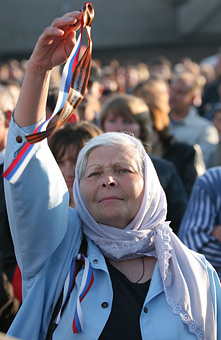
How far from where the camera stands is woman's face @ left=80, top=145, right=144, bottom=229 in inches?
91.4

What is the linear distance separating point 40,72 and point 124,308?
916mm

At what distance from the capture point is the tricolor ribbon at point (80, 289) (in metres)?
2.12

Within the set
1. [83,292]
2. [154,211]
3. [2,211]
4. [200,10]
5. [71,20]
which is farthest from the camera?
[200,10]

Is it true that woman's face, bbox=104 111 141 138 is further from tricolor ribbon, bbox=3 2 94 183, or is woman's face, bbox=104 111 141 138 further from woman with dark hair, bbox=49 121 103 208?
tricolor ribbon, bbox=3 2 94 183

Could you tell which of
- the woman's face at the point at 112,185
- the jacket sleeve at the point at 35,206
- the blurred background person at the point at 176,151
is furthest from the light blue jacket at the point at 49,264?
the blurred background person at the point at 176,151

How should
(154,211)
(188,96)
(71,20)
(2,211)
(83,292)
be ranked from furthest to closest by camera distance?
(188,96) → (2,211) → (154,211) → (83,292) → (71,20)

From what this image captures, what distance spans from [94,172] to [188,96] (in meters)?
4.19

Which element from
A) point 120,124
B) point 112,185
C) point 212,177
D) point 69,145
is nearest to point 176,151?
point 120,124

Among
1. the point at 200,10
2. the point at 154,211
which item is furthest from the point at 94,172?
the point at 200,10

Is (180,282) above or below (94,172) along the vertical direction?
below

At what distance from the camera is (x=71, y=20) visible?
6.73ft

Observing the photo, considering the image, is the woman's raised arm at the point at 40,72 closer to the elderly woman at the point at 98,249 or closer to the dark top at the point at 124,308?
the elderly woman at the point at 98,249

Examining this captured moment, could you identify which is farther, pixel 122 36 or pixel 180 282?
pixel 122 36

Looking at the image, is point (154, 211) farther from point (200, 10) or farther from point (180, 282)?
point (200, 10)
